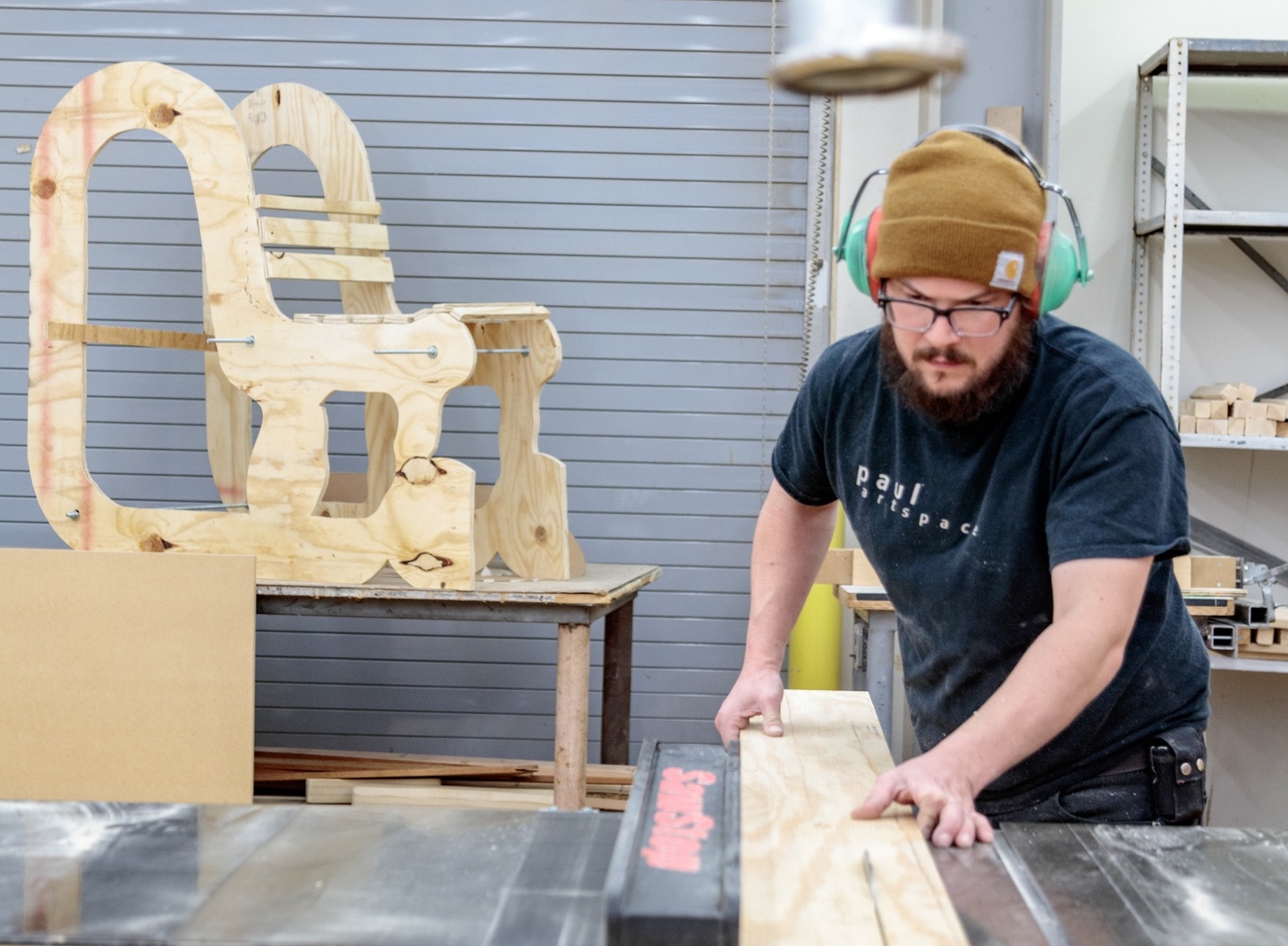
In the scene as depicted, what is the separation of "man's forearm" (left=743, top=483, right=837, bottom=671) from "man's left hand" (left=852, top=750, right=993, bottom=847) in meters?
0.74

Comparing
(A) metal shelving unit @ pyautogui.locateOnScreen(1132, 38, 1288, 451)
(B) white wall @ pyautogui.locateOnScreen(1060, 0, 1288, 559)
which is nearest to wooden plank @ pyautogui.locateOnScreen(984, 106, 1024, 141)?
(A) metal shelving unit @ pyautogui.locateOnScreen(1132, 38, 1288, 451)

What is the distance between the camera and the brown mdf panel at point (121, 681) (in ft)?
10.6

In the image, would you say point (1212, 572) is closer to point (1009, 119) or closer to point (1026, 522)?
point (1009, 119)

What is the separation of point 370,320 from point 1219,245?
3.16 meters

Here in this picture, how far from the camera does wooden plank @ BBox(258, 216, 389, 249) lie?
3.36 meters

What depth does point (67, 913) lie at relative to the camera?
4.02 feet

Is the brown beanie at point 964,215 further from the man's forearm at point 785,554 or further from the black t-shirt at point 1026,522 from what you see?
the man's forearm at point 785,554

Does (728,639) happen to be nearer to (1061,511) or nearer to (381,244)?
(381,244)

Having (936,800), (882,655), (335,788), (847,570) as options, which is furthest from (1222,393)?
(335,788)

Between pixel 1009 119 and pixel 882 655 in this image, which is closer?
pixel 882 655

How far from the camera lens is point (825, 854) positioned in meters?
1.34

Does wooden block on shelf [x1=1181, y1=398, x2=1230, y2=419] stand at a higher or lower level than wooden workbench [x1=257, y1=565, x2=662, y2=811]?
higher

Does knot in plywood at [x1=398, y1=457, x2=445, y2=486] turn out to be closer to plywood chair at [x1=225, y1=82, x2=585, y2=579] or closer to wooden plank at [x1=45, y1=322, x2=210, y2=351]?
plywood chair at [x1=225, y1=82, x2=585, y2=579]

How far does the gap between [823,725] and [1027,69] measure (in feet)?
8.81
